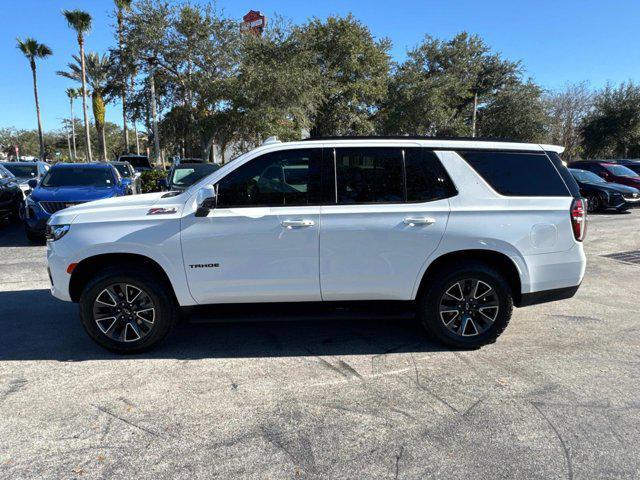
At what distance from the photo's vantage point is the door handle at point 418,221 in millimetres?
4078

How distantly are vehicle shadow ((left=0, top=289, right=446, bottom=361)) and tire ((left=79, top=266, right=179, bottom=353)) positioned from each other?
17 cm

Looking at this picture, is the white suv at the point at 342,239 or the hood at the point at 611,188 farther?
the hood at the point at 611,188

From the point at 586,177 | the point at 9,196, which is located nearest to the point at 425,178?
the point at 9,196

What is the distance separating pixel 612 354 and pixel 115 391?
443 cm

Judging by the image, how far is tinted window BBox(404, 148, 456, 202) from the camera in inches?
165

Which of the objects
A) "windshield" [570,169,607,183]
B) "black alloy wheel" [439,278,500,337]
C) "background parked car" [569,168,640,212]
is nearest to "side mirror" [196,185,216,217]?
"black alloy wheel" [439,278,500,337]

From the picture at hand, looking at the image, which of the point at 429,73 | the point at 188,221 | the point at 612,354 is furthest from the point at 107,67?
the point at 612,354

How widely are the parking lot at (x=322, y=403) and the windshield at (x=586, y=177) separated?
12683 millimetres

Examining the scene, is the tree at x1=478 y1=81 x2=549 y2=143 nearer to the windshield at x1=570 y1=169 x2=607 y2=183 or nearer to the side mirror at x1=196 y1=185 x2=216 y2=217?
the windshield at x1=570 y1=169 x2=607 y2=183

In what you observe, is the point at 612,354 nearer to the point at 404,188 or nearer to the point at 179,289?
the point at 404,188

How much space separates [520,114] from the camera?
37.7 m

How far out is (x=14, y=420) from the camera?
3.23 m

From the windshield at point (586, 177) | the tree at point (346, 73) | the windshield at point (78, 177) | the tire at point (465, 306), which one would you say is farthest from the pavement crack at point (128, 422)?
the tree at point (346, 73)

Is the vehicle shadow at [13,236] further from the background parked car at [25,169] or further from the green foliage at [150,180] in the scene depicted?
the green foliage at [150,180]
